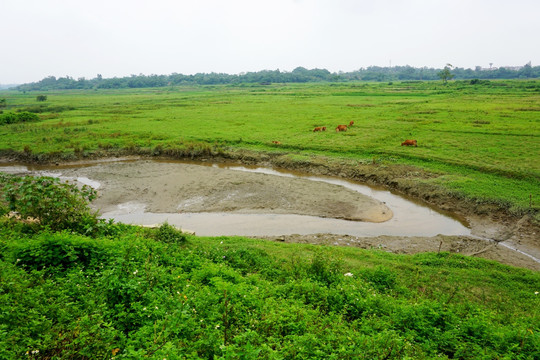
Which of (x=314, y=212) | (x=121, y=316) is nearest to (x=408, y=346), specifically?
(x=121, y=316)

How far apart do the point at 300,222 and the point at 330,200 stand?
294 centimetres

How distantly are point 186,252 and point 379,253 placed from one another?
664 centimetres

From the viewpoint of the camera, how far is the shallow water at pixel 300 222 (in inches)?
573

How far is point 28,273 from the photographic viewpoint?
6.18m

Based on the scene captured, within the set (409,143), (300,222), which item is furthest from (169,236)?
(409,143)

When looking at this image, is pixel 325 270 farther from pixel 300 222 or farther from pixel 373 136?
pixel 373 136

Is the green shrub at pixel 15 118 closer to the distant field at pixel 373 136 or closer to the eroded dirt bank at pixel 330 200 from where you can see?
the distant field at pixel 373 136

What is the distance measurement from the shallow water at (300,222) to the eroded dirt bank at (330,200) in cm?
59

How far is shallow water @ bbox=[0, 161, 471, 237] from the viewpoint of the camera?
47.8ft

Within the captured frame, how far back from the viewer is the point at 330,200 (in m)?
17.5

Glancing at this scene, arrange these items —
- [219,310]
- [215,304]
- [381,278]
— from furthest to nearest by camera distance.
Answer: [381,278] → [215,304] → [219,310]

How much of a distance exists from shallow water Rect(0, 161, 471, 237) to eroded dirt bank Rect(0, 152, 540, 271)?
0.59 meters

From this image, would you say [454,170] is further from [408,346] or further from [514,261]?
[408,346]

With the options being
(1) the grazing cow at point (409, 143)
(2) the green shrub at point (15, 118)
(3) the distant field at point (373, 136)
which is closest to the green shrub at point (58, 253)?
(3) the distant field at point (373, 136)
